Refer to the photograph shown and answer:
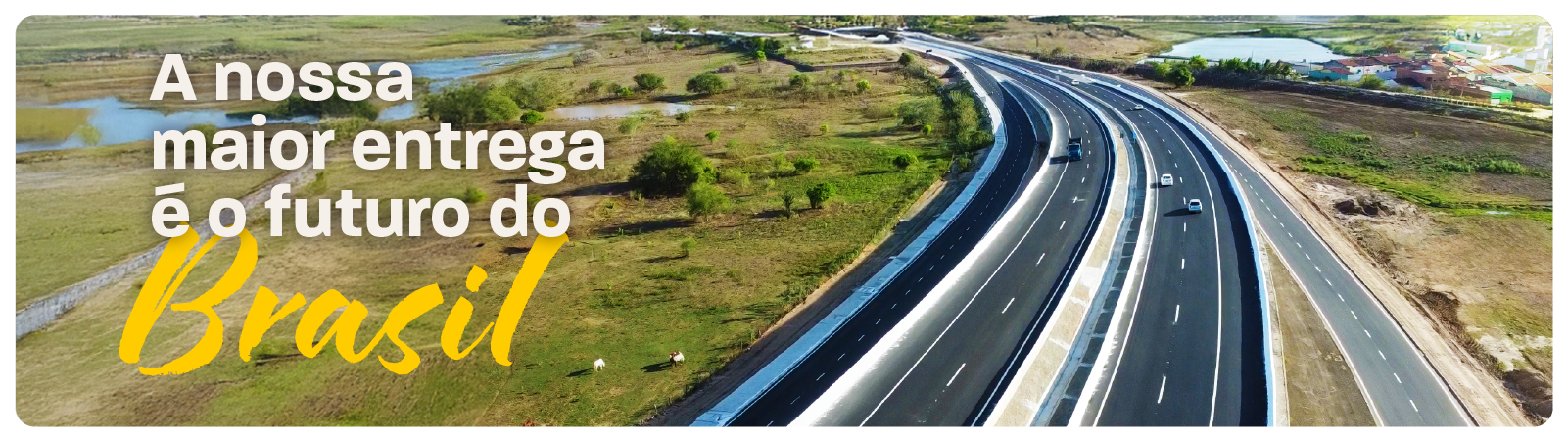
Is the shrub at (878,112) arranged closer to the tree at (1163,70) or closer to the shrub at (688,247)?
the tree at (1163,70)

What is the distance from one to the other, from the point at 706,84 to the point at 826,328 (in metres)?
55.2

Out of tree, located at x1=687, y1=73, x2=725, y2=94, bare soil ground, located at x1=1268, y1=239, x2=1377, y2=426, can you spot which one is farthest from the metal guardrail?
tree, located at x1=687, y1=73, x2=725, y2=94

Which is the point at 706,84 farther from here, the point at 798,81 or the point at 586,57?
the point at 586,57

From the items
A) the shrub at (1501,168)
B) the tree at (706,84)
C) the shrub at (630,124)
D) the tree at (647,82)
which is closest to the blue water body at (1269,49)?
the shrub at (1501,168)

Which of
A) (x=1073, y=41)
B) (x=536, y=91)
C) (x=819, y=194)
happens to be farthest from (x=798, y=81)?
(x=819, y=194)

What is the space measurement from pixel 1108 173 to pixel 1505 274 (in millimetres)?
23046

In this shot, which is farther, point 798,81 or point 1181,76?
point 798,81

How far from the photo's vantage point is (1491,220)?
155ft

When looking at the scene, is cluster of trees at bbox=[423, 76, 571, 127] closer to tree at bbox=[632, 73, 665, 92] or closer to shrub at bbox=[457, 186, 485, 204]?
shrub at bbox=[457, 186, 485, 204]

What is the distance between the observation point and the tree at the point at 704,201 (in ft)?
169

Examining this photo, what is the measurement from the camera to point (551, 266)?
45.3 meters

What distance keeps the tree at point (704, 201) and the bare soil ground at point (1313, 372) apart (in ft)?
98.2

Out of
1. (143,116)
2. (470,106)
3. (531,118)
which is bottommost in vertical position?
(143,116)

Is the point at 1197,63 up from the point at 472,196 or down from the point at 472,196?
up
